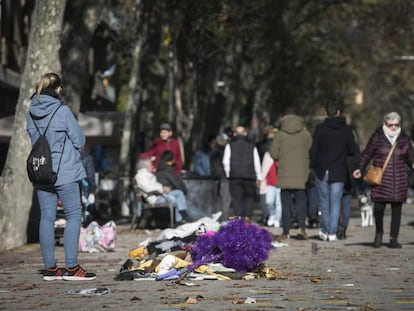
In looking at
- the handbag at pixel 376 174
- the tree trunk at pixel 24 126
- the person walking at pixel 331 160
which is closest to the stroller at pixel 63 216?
the tree trunk at pixel 24 126

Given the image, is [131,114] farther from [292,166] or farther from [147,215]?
[292,166]

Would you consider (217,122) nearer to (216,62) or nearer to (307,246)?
(216,62)

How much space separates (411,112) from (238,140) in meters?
51.2

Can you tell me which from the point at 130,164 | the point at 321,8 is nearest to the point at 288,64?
the point at 321,8

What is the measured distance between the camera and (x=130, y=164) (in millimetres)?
30625

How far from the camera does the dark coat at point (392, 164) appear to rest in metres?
15.0

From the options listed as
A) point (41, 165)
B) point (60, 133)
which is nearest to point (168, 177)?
point (60, 133)

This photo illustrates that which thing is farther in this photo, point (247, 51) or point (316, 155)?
point (247, 51)

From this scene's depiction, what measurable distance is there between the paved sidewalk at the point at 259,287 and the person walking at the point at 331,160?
2.14m

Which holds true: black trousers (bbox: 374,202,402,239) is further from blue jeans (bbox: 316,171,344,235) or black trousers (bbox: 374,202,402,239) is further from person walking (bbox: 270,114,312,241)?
person walking (bbox: 270,114,312,241)

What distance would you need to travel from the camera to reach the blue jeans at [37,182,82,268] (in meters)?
11.1

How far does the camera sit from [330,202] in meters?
16.8

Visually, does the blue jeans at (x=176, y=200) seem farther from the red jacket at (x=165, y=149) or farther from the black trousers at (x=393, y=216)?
the black trousers at (x=393, y=216)

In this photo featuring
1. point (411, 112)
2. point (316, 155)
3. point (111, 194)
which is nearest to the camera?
point (316, 155)
